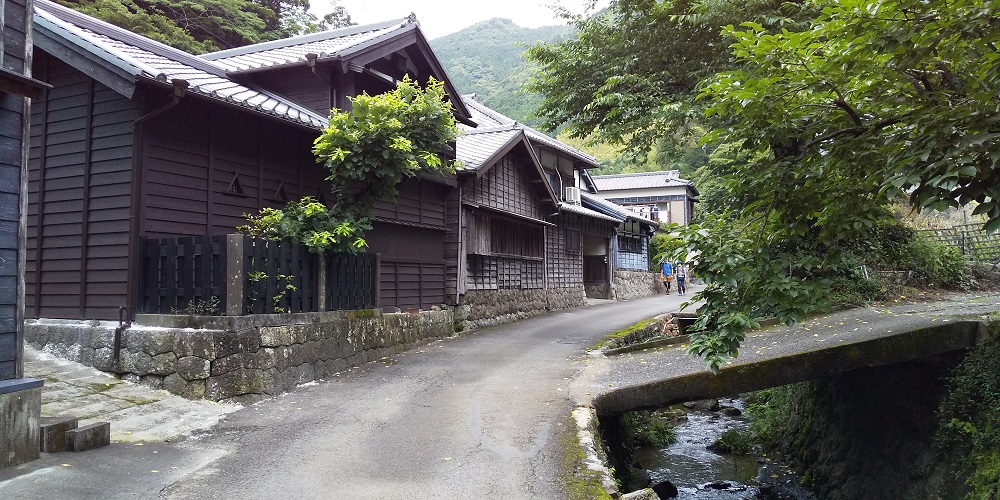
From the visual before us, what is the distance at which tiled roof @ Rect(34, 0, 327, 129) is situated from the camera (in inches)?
310

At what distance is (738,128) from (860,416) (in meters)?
5.62

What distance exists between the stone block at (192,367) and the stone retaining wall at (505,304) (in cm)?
822

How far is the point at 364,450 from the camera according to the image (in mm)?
6152

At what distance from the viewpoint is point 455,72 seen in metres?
62.7

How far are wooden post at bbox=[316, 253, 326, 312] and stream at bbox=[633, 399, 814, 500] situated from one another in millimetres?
6298

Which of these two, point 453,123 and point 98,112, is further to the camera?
point 453,123

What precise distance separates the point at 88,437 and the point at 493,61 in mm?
68217

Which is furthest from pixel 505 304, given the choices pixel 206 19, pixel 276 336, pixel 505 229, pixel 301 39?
pixel 206 19

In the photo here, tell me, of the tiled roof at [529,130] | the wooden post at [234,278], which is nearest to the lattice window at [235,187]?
the wooden post at [234,278]

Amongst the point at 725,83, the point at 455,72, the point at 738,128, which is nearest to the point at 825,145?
the point at 738,128

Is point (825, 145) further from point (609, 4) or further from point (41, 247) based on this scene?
point (41, 247)

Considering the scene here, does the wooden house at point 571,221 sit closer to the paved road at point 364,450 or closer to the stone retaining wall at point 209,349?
the stone retaining wall at point 209,349

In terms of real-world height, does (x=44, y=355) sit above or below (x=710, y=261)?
below

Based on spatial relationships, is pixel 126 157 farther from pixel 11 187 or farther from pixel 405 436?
pixel 405 436
